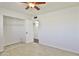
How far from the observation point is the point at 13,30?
213 inches

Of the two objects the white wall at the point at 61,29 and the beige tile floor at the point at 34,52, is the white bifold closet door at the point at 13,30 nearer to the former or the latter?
the beige tile floor at the point at 34,52

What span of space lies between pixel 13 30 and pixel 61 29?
3.28 metres

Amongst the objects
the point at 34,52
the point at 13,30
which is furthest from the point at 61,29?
the point at 13,30

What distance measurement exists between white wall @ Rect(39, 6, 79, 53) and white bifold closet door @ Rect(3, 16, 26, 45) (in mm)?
1677

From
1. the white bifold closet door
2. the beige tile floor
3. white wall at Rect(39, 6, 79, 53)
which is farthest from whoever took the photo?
the white bifold closet door

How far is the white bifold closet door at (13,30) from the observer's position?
489 centimetres

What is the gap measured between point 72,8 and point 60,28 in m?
1.17

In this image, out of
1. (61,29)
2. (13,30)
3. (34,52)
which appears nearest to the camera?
(34,52)

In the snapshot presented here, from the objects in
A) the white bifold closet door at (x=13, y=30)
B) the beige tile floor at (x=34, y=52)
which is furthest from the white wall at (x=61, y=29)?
the white bifold closet door at (x=13, y=30)

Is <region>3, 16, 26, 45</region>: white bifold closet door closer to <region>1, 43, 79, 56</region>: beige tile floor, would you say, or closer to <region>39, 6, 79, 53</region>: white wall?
<region>1, 43, 79, 56</region>: beige tile floor

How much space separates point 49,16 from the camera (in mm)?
4816

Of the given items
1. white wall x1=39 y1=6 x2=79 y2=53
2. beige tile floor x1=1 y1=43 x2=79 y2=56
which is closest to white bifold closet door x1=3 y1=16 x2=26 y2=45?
beige tile floor x1=1 y1=43 x2=79 y2=56

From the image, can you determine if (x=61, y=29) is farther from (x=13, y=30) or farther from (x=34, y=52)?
(x=13, y=30)

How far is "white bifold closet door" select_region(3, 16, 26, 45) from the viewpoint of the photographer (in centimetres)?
489
